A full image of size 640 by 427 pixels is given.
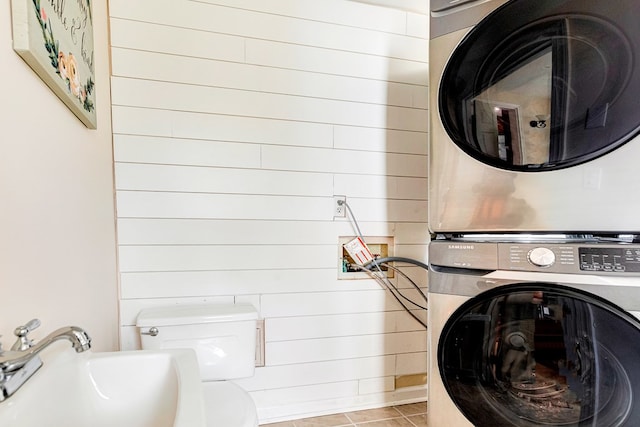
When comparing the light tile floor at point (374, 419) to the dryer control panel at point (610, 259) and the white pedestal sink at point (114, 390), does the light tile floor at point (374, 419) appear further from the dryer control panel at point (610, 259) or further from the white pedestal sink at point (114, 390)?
the dryer control panel at point (610, 259)

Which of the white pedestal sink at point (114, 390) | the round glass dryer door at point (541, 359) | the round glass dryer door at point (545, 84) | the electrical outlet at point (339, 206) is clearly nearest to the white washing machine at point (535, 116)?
the round glass dryer door at point (545, 84)

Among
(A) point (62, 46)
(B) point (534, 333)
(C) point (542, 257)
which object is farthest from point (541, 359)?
(A) point (62, 46)

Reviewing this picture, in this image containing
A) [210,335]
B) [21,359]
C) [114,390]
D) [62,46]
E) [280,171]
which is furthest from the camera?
[280,171]

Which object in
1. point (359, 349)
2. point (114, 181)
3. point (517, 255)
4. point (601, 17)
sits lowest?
point (359, 349)

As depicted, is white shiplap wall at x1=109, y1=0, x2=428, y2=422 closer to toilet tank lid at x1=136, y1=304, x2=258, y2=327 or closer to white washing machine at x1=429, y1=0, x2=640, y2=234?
toilet tank lid at x1=136, y1=304, x2=258, y2=327

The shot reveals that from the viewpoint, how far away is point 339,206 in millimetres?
1836

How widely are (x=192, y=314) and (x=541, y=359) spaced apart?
4.14ft

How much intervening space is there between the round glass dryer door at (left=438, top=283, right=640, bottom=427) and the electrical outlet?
2.78ft

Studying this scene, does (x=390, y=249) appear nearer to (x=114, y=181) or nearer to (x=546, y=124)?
(x=546, y=124)

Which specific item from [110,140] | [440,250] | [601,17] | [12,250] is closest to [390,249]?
[440,250]

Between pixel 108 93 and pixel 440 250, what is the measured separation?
1.51 m

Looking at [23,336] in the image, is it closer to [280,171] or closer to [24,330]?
[24,330]

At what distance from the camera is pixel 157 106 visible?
1.61 metres

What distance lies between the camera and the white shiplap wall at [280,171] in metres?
1.60
